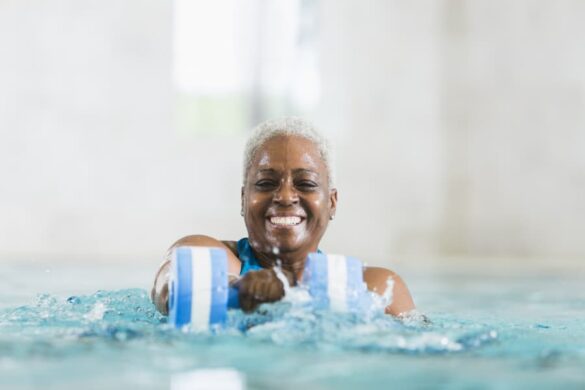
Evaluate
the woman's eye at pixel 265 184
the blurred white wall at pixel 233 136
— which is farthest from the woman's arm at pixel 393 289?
the blurred white wall at pixel 233 136

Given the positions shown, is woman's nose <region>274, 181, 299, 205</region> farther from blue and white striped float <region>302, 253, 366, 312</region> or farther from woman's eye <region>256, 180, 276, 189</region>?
blue and white striped float <region>302, 253, 366, 312</region>

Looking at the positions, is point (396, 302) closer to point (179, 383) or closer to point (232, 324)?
point (232, 324)

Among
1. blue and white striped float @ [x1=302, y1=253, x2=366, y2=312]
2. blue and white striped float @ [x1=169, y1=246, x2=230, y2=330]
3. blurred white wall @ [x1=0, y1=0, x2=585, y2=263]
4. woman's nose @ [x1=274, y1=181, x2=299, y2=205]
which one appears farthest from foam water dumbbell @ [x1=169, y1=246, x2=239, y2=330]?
blurred white wall @ [x1=0, y1=0, x2=585, y2=263]

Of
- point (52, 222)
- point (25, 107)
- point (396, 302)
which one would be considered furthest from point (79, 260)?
point (396, 302)

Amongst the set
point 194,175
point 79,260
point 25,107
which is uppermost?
point 25,107

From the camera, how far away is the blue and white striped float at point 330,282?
2.14 metres

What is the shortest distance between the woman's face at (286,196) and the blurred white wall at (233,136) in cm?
554

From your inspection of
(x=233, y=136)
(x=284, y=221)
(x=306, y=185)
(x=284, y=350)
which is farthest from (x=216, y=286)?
(x=233, y=136)

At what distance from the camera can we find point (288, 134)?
8.63ft

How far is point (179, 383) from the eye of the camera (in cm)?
169

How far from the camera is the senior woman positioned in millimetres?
2531

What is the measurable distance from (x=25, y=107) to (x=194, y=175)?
168cm

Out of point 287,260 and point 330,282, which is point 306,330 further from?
point 287,260

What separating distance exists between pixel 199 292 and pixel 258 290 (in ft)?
0.45
